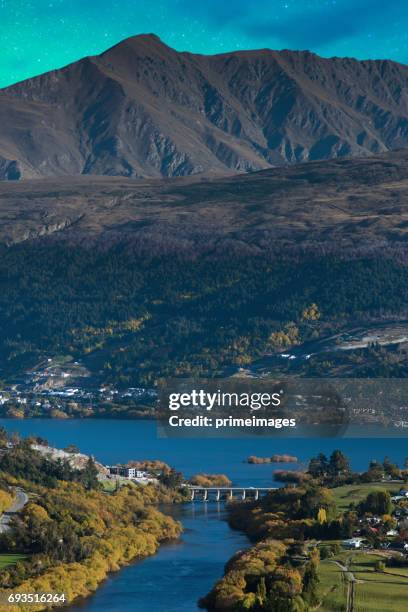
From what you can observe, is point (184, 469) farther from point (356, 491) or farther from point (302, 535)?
point (302, 535)

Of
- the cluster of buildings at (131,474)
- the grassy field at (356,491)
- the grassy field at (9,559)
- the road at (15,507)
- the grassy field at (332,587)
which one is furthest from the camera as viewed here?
the cluster of buildings at (131,474)

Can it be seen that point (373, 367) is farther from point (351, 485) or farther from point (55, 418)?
point (351, 485)

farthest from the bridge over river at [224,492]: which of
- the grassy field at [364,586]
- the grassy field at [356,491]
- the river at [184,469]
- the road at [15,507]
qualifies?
the grassy field at [364,586]

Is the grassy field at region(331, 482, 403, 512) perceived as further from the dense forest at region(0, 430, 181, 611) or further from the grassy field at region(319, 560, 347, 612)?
the grassy field at region(319, 560, 347, 612)

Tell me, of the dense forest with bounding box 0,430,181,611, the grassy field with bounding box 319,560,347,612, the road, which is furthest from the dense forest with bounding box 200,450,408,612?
the road

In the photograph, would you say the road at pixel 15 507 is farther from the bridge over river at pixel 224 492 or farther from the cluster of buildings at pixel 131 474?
the bridge over river at pixel 224 492

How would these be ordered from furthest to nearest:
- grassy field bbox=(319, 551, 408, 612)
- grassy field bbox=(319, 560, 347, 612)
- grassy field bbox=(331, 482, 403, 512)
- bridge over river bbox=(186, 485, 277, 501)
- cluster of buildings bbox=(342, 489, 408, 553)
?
bridge over river bbox=(186, 485, 277, 501), grassy field bbox=(331, 482, 403, 512), cluster of buildings bbox=(342, 489, 408, 553), grassy field bbox=(319, 560, 347, 612), grassy field bbox=(319, 551, 408, 612)
